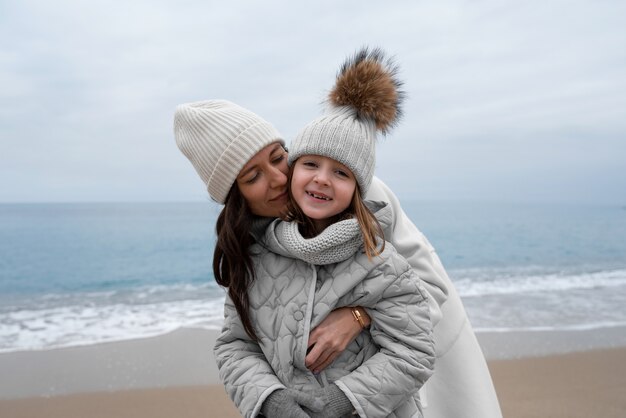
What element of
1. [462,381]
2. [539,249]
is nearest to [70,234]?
[539,249]

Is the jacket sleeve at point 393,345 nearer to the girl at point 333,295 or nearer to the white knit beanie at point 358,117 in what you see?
the girl at point 333,295

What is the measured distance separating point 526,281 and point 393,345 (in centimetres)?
1075

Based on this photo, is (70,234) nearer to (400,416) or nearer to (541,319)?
(541,319)

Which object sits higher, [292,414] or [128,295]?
[292,414]

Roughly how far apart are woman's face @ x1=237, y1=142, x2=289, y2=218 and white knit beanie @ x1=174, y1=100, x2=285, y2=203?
31 millimetres

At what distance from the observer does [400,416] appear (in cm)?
171

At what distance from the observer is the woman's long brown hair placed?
172 cm

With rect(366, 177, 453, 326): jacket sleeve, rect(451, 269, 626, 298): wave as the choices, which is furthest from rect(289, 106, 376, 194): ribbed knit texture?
rect(451, 269, 626, 298): wave

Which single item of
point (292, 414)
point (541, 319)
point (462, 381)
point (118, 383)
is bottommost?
point (541, 319)

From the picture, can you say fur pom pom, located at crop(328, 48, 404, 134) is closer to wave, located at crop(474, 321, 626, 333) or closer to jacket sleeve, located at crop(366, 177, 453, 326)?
jacket sleeve, located at crop(366, 177, 453, 326)

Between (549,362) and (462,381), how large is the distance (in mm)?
4013

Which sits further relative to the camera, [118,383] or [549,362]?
[549,362]

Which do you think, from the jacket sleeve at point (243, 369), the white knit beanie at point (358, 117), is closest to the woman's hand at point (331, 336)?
the jacket sleeve at point (243, 369)

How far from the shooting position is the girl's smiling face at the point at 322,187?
1700 mm
